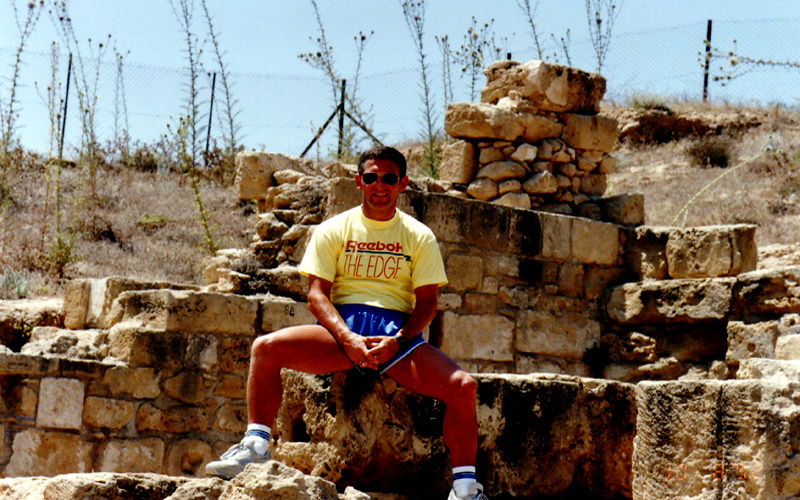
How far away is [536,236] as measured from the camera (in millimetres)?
7043

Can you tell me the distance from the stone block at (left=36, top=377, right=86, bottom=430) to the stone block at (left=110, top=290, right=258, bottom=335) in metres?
0.63

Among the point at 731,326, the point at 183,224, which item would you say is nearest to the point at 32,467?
the point at 731,326

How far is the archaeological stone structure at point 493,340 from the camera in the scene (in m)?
3.71

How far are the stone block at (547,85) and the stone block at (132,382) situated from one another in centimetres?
399

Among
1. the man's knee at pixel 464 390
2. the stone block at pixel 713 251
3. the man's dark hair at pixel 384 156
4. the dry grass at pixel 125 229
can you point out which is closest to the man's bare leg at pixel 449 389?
the man's knee at pixel 464 390

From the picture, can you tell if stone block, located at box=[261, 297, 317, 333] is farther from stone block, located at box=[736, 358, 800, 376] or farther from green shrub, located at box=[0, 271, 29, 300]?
stone block, located at box=[736, 358, 800, 376]

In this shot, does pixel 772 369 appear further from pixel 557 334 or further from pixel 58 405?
pixel 58 405

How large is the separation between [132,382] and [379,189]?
303 cm

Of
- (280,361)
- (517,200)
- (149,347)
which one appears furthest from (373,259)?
(517,200)

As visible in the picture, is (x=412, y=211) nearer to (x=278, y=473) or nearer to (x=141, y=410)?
(x=141, y=410)

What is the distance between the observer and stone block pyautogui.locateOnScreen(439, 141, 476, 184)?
7934 millimetres

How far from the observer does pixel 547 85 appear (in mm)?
7961

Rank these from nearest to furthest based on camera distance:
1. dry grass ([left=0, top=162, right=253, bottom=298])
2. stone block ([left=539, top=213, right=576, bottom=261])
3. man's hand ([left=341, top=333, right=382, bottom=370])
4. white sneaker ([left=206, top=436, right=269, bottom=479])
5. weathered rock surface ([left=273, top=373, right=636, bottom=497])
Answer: white sneaker ([left=206, top=436, right=269, bottom=479]) → man's hand ([left=341, top=333, right=382, bottom=370]) → weathered rock surface ([left=273, top=373, right=636, bottom=497]) → stone block ([left=539, top=213, right=576, bottom=261]) → dry grass ([left=0, top=162, right=253, bottom=298])

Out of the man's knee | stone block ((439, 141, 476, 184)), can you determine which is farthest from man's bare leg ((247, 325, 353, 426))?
stone block ((439, 141, 476, 184))
